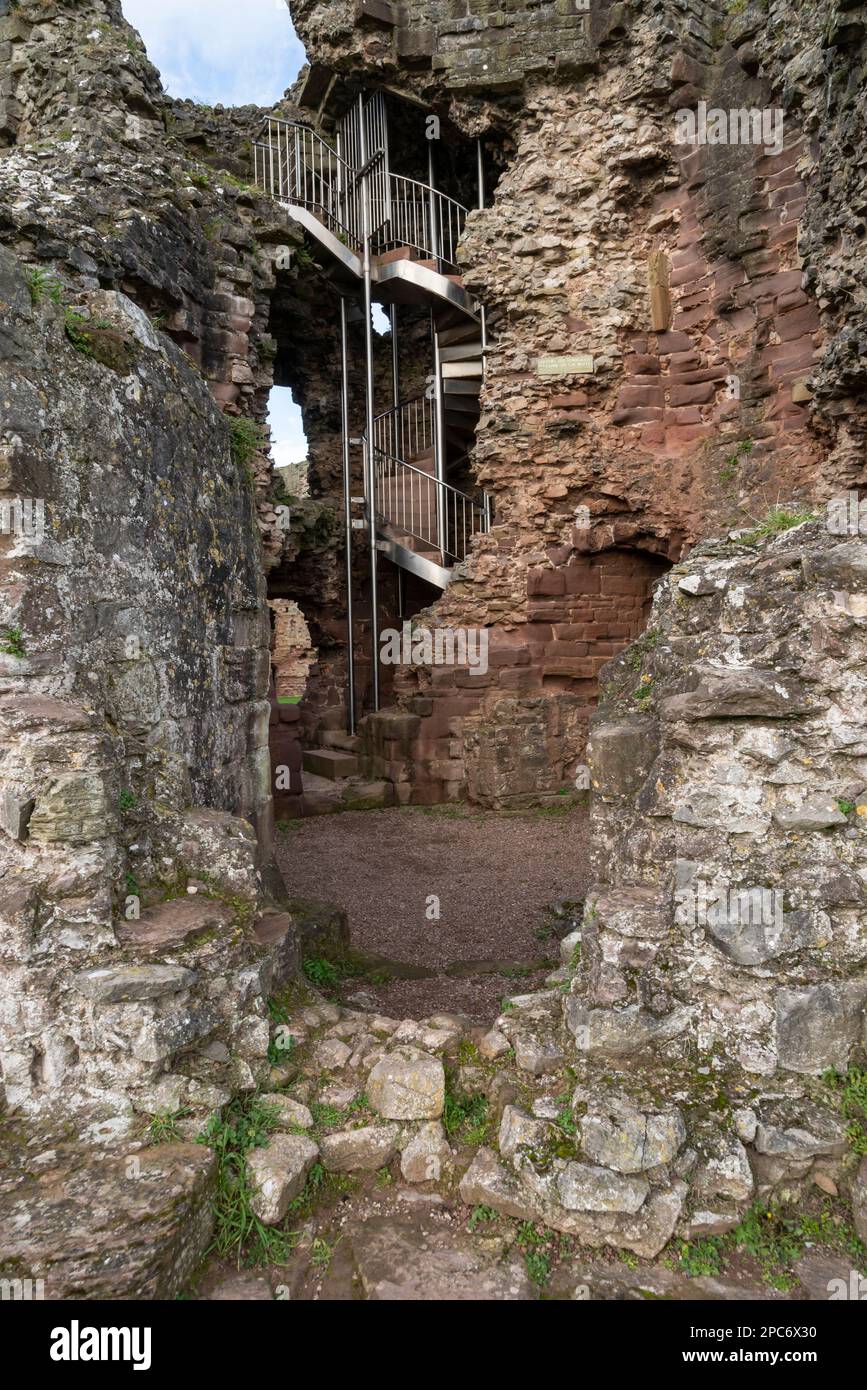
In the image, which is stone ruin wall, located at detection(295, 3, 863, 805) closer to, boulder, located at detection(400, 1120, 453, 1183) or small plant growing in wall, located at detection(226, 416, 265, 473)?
small plant growing in wall, located at detection(226, 416, 265, 473)

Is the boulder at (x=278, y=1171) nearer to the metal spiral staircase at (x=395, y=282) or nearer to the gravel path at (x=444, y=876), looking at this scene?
the gravel path at (x=444, y=876)

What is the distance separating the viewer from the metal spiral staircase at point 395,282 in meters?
12.1

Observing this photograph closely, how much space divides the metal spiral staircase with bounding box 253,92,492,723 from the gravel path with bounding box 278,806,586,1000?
363 cm

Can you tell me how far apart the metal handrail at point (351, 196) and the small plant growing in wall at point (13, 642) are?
11411 millimetres

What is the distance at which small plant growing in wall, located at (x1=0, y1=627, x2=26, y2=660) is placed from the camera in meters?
2.89

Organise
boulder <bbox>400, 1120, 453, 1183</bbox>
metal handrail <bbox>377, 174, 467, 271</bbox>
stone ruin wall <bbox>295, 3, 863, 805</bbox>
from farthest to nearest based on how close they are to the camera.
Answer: metal handrail <bbox>377, 174, 467, 271</bbox>, stone ruin wall <bbox>295, 3, 863, 805</bbox>, boulder <bbox>400, 1120, 453, 1183</bbox>

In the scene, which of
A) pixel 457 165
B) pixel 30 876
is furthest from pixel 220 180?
pixel 30 876

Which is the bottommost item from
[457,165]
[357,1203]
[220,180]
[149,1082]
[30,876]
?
[357,1203]

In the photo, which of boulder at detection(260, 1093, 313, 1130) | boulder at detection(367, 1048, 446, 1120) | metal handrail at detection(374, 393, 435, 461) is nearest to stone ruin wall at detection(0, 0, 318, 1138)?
boulder at detection(260, 1093, 313, 1130)

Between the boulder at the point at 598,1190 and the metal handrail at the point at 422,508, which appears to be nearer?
the boulder at the point at 598,1190

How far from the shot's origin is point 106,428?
A: 340cm

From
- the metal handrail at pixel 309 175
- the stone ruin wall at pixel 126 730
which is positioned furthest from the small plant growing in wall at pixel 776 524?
the metal handrail at pixel 309 175
